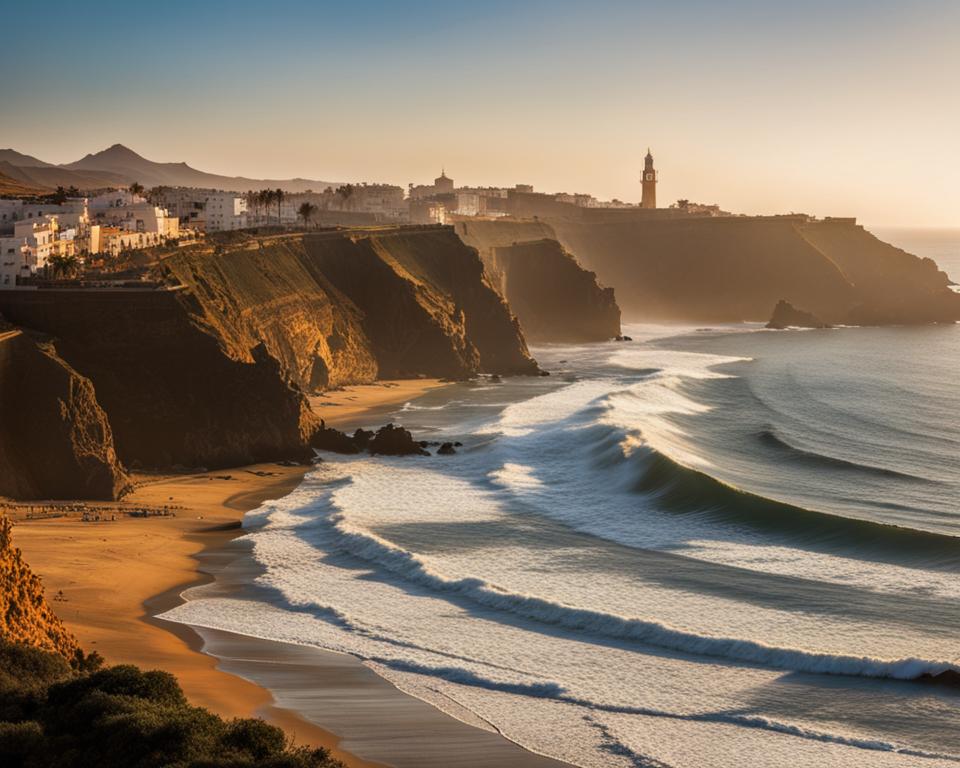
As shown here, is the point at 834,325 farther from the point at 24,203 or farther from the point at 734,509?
the point at 734,509

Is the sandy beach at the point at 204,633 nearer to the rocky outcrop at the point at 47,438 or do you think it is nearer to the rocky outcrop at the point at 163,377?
the rocky outcrop at the point at 47,438

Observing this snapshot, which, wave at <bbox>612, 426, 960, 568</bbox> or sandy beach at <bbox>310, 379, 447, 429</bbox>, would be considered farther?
sandy beach at <bbox>310, 379, 447, 429</bbox>

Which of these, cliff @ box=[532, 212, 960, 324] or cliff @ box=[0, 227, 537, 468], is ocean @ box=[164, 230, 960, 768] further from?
cliff @ box=[532, 212, 960, 324]

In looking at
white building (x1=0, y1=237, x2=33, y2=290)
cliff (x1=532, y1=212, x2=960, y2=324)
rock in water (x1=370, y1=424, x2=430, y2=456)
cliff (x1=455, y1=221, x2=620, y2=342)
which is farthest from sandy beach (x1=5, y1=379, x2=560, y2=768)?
cliff (x1=532, y1=212, x2=960, y2=324)

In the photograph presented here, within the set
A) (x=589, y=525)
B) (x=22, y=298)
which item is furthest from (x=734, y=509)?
(x=22, y=298)

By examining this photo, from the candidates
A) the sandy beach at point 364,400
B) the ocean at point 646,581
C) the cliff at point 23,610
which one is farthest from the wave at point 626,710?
the sandy beach at point 364,400

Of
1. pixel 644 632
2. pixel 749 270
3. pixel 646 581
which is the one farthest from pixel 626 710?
pixel 749 270

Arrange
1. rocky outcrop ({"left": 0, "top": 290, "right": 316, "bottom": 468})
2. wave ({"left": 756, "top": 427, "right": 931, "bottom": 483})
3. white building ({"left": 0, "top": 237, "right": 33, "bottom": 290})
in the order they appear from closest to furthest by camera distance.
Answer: rocky outcrop ({"left": 0, "top": 290, "right": 316, "bottom": 468}), wave ({"left": 756, "top": 427, "right": 931, "bottom": 483}), white building ({"left": 0, "top": 237, "right": 33, "bottom": 290})

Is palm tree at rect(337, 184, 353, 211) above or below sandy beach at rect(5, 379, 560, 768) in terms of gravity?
above
